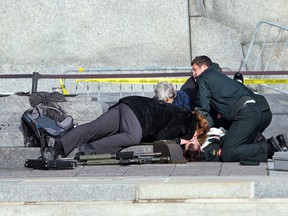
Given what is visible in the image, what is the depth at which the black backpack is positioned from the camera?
1200 cm

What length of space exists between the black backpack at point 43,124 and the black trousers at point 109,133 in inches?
7.4

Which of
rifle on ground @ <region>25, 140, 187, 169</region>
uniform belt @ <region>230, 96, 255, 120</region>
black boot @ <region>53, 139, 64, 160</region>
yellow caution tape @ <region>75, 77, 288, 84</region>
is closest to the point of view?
rifle on ground @ <region>25, 140, 187, 169</region>

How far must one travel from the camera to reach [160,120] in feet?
39.9

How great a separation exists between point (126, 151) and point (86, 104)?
163 cm

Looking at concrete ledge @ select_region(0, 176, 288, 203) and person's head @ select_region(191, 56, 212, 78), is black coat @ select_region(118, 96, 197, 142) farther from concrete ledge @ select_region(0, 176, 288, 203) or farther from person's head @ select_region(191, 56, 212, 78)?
concrete ledge @ select_region(0, 176, 288, 203)

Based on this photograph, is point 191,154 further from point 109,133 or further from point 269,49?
point 269,49

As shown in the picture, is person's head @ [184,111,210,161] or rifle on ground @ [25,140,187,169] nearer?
rifle on ground @ [25,140,187,169]

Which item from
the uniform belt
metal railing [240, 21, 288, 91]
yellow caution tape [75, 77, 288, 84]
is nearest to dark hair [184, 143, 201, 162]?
the uniform belt

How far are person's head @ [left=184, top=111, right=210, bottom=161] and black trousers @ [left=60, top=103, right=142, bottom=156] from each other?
54cm

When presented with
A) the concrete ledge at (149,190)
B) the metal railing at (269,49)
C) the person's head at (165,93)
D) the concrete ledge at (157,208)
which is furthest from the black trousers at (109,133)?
the metal railing at (269,49)

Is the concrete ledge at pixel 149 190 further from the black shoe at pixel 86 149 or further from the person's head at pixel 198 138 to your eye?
the person's head at pixel 198 138

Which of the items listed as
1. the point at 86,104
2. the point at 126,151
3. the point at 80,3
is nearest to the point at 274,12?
the point at 80,3

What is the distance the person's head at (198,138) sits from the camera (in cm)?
1194

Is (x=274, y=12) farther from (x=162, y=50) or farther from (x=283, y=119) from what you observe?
(x=283, y=119)
